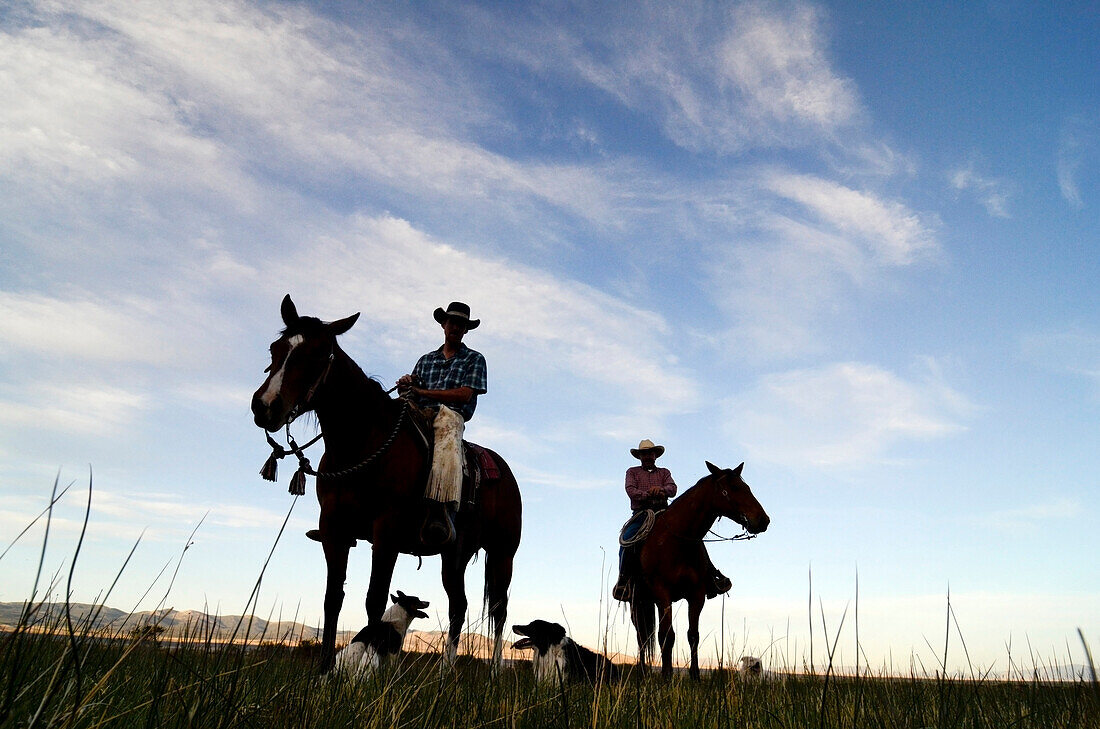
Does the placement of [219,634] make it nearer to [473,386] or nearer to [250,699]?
[250,699]

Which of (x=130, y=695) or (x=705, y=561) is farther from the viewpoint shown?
(x=705, y=561)

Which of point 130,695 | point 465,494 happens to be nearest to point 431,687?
point 130,695

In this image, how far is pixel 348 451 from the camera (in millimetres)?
6648

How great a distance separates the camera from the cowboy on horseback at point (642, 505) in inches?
435

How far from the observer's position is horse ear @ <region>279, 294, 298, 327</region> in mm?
6332

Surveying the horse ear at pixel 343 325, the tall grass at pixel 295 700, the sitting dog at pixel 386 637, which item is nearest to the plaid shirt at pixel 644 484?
the sitting dog at pixel 386 637

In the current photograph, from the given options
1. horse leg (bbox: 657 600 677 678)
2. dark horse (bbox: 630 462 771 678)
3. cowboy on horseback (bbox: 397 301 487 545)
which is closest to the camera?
cowboy on horseback (bbox: 397 301 487 545)

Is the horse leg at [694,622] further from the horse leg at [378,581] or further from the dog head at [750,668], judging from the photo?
the horse leg at [378,581]

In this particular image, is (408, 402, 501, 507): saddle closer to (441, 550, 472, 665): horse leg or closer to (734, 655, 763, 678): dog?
(441, 550, 472, 665): horse leg

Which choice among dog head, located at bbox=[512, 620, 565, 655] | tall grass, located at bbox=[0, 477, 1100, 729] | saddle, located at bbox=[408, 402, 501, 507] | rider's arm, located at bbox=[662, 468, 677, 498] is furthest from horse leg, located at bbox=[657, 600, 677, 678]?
tall grass, located at bbox=[0, 477, 1100, 729]

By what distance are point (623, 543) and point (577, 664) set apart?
3660 mm

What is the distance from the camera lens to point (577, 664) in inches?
301

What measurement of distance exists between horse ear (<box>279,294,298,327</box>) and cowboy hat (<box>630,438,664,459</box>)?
7.61 metres

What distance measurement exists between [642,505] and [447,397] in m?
5.12
